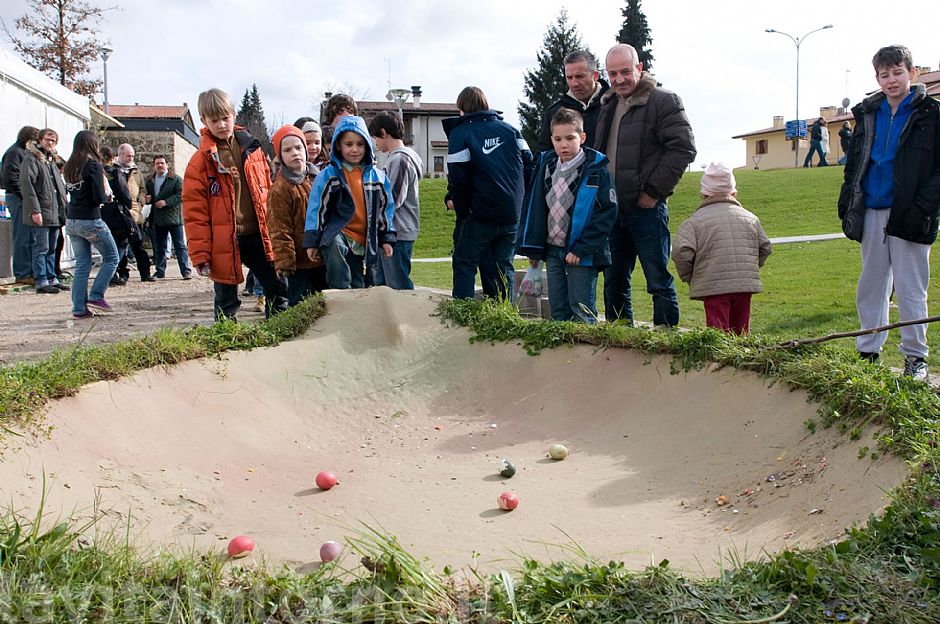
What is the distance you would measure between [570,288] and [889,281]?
2366 mm

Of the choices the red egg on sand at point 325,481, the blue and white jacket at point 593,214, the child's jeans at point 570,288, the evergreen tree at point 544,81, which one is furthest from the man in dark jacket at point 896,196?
the evergreen tree at point 544,81

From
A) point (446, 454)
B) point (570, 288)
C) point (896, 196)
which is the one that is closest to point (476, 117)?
point (570, 288)

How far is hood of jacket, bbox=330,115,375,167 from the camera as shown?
7.00m

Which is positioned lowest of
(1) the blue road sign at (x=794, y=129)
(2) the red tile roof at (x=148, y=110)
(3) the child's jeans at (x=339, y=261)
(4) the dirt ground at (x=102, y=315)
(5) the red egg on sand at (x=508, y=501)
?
(5) the red egg on sand at (x=508, y=501)

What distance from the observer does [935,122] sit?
18.9ft

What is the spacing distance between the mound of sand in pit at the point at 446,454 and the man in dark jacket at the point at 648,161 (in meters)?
1.15

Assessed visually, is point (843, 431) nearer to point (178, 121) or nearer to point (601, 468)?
point (601, 468)

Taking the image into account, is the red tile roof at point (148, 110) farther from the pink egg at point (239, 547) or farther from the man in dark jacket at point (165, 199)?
the pink egg at point (239, 547)

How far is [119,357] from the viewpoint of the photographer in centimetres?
505

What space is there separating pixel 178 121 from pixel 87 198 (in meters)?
17.3

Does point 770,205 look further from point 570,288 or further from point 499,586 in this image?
point 499,586

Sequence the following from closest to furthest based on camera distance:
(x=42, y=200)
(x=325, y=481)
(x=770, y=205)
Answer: (x=325, y=481) → (x=42, y=200) → (x=770, y=205)

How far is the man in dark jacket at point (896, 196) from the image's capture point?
574 cm

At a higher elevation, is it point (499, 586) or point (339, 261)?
point (339, 261)
